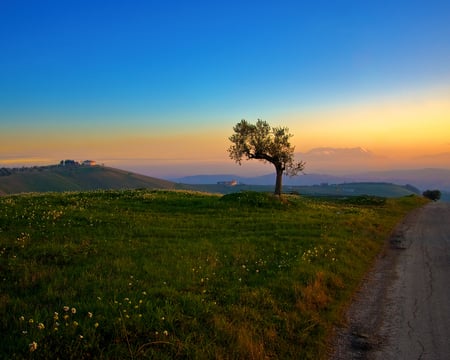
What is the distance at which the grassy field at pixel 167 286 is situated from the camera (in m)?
7.52

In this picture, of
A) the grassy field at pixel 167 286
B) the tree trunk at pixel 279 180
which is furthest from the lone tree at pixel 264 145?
the grassy field at pixel 167 286

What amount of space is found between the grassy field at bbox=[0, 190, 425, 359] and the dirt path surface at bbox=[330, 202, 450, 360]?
597 mm

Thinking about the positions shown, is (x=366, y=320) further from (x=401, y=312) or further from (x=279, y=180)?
(x=279, y=180)

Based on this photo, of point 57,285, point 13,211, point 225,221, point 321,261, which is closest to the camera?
→ point 57,285

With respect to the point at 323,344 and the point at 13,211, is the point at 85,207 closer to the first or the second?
the point at 13,211

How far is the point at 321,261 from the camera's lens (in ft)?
50.0

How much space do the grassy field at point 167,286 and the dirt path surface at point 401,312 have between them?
0.60 metres

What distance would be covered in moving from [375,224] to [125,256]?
821 inches

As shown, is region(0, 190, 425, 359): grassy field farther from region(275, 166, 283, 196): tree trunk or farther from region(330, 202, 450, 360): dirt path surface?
region(275, 166, 283, 196): tree trunk

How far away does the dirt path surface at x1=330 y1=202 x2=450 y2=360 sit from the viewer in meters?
8.73

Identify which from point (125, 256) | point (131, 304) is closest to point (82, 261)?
point (125, 256)

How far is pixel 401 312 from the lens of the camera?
1095cm

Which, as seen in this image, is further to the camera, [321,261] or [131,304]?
[321,261]

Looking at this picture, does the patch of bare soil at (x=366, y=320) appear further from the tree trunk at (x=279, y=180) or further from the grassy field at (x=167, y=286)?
the tree trunk at (x=279, y=180)
